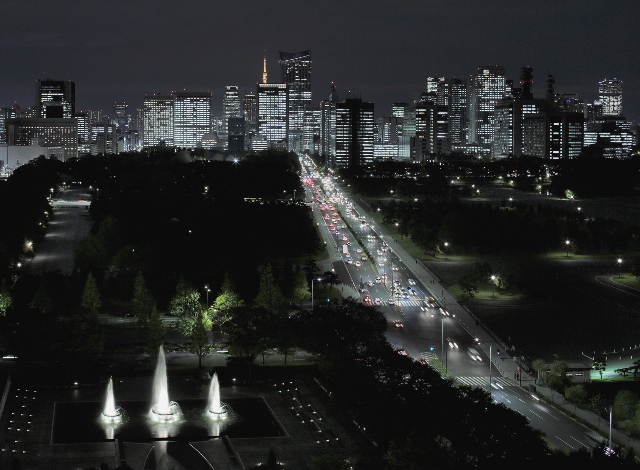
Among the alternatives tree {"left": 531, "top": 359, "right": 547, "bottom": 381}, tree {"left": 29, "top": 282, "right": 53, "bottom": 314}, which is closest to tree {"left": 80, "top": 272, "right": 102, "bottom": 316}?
tree {"left": 29, "top": 282, "right": 53, "bottom": 314}

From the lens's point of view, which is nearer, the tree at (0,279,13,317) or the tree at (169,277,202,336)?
the tree at (0,279,13,317)

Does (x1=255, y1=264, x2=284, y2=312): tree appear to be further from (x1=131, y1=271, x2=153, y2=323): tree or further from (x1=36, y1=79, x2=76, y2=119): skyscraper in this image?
(x1=36, y1=79, x2=76, y2=119): skyscraper

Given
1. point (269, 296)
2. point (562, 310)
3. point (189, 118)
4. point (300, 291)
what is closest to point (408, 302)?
point (300, 291)

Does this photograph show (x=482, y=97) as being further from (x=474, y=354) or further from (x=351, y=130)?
(x=474, y=354)

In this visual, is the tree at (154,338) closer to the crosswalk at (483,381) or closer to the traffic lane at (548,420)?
the crosswalk at (483,381)

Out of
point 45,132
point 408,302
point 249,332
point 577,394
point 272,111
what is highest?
point 272,111

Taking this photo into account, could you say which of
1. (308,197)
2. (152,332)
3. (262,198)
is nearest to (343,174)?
(308,197)
